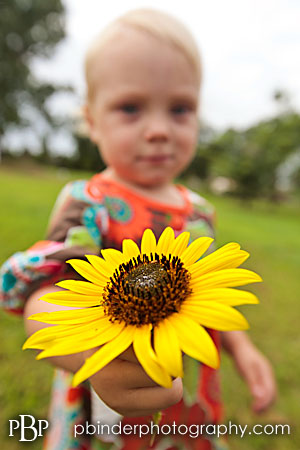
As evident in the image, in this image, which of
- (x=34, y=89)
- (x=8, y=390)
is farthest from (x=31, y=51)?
(x=8, y=390)

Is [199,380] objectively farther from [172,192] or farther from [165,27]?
[165,27]

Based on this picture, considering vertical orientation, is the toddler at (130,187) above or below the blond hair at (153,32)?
below

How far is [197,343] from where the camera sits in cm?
31

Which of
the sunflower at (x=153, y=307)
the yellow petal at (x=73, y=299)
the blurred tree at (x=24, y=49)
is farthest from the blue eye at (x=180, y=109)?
the blurred tree at (x=24, y=49)

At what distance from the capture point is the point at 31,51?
1738 cm

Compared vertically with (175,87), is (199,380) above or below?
below

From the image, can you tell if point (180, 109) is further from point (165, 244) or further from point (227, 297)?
point (227, 297)

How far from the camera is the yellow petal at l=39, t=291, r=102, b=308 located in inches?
15.7

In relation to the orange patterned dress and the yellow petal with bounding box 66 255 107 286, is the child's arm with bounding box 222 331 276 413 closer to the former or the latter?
the orange patterned dress

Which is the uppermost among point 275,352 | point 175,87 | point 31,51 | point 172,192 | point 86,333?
point 31,51

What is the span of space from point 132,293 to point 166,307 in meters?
0.05

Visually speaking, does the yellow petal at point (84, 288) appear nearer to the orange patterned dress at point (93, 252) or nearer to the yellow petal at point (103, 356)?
the yellow petal at point (103, 356)

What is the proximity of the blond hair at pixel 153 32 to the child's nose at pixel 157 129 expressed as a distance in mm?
202

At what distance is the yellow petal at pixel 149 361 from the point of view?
300mm
